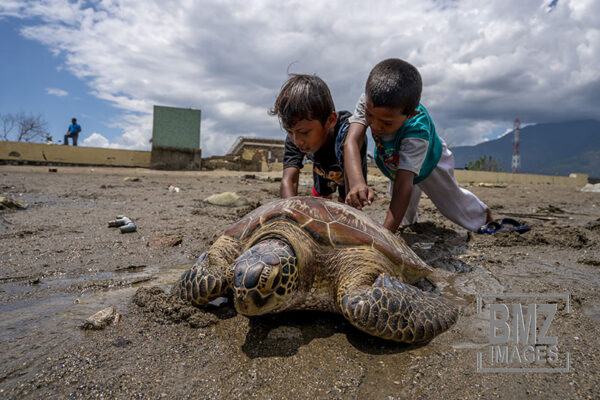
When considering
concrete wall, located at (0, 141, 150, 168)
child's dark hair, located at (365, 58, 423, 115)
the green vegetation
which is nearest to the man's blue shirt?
concrete wall, located at (0, 141, 150, 168)

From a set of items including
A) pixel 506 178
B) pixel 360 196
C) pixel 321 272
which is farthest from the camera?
pixel 506 178

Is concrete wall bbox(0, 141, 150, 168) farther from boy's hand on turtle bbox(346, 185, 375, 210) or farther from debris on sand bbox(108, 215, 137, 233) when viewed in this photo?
boy's hand on turtle bbox(346, 185, 375, 210)

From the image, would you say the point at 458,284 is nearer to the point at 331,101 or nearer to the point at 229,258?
the point at 229,258

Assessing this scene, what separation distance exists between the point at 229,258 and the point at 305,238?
1.84 feet

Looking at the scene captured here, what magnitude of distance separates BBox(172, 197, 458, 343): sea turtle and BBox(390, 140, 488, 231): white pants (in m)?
1.90

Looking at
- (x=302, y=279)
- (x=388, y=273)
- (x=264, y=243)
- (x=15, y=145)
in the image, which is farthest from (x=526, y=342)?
(x=15, y=145)

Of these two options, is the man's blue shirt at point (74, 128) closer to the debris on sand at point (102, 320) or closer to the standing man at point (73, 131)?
the standing man at point (73, 131)

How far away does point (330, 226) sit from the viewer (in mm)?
2174

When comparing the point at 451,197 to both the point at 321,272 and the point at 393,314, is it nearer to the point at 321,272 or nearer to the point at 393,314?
the point at 321,272

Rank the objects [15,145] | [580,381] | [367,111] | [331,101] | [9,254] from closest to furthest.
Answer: [580,381], [367,111], [9,254], [331,101], [15,145]

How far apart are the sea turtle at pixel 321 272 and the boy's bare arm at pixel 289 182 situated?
1.35 meters

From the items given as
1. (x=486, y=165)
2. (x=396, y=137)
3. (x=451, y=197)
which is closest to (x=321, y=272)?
(x=396, y=137)

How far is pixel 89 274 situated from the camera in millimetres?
2650

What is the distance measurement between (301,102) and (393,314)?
1.87 meters
